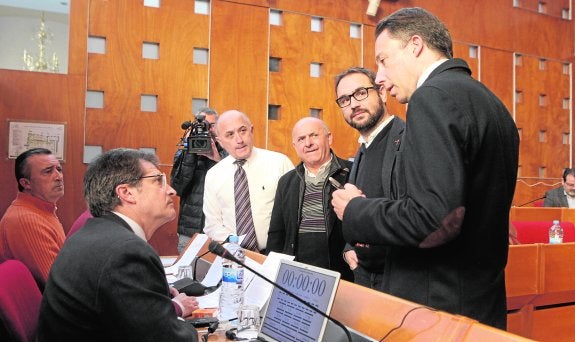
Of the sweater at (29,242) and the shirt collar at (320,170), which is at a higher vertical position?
the shirt collar at (320,170)

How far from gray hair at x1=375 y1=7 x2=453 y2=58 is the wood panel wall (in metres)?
4.14

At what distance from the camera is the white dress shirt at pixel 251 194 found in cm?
288

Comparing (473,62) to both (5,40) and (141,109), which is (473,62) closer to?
(141,109)

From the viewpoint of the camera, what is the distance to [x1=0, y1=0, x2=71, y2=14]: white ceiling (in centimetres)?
771

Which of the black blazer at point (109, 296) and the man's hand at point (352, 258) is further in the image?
the man's hand at point (352, 258)

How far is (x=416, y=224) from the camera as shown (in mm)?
1142

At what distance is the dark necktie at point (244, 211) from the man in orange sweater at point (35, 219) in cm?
96

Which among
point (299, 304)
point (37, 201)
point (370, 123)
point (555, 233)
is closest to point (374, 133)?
point (370, 123)

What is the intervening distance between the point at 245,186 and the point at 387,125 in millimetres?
1030

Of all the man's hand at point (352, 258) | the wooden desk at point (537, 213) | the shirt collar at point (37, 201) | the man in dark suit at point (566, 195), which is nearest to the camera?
the man's hand at point (352, 258)

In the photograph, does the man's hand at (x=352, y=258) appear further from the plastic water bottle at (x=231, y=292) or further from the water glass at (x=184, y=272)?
the water glass at (x=184, y=272)

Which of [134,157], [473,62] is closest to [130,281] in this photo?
[134,157]

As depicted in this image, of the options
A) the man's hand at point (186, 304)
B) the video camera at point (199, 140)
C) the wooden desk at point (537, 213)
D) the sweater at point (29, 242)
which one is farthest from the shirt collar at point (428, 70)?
the wooden desk at point (537, 213)

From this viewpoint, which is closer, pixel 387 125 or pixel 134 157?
pixel 134 157
